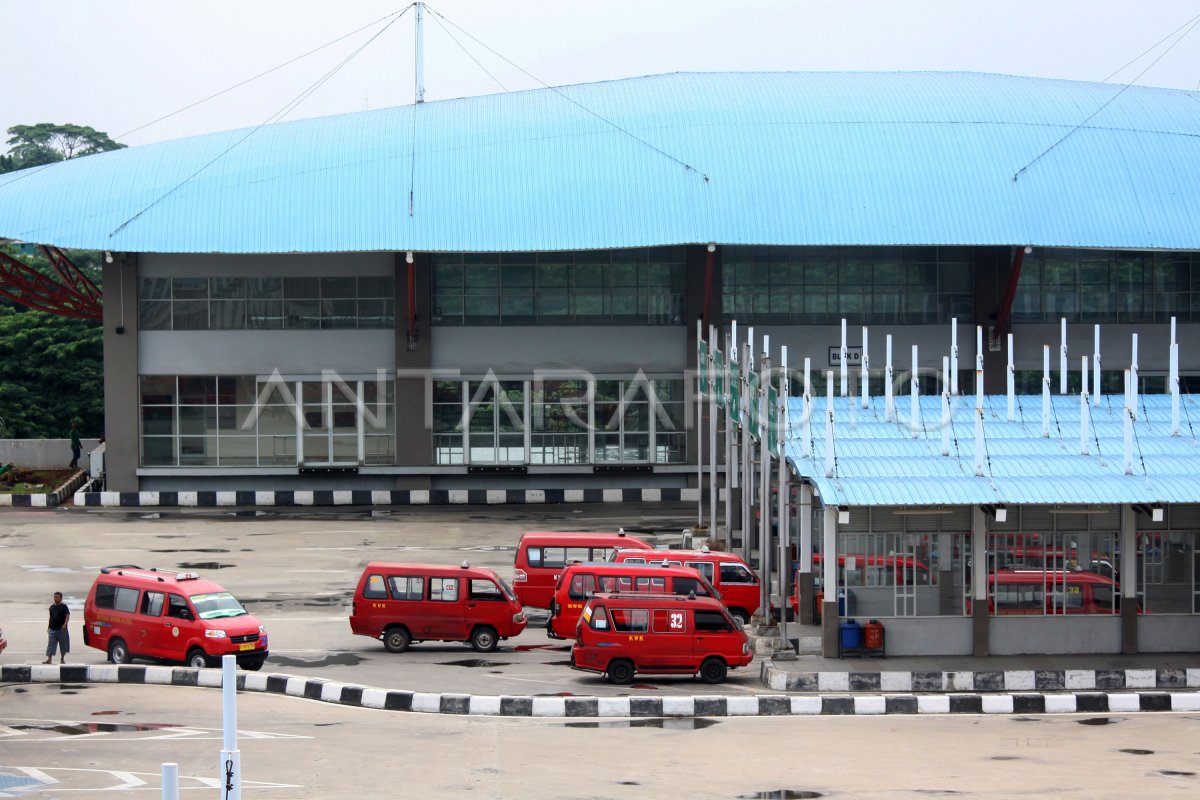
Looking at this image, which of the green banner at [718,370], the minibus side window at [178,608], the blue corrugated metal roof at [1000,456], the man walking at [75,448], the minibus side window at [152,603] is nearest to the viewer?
the minibus side window at [178,608]

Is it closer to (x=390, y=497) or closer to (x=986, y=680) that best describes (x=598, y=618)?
(x=986, y=680)

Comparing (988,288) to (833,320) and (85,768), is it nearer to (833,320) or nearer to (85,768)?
(833,320)

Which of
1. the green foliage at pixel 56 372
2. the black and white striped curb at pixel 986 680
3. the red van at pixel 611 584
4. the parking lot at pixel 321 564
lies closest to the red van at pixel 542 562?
the parking lot at pixel 321 564

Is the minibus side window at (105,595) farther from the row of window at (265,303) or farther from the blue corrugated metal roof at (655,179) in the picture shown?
the row of window at (265,303)

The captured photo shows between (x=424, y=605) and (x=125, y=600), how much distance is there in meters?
5.60

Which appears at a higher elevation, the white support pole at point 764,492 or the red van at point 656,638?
the white support pole at point 764,492

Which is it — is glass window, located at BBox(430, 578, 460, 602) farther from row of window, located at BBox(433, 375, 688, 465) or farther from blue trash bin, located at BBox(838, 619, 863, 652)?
row of window, located at BBox(433, 375, 688, 465)

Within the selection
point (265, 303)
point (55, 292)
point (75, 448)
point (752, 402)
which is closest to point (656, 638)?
point (752, 402)

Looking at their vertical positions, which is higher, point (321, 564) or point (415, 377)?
point (415, 377)

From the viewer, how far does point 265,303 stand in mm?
54781

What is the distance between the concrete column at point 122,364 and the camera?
178 feet

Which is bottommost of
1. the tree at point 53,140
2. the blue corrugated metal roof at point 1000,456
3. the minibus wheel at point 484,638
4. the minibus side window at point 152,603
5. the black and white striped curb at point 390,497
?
the minibus wheel at point 484,638

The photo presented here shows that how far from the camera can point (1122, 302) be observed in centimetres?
5631

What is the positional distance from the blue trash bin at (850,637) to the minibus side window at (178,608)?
12072 millimetres
